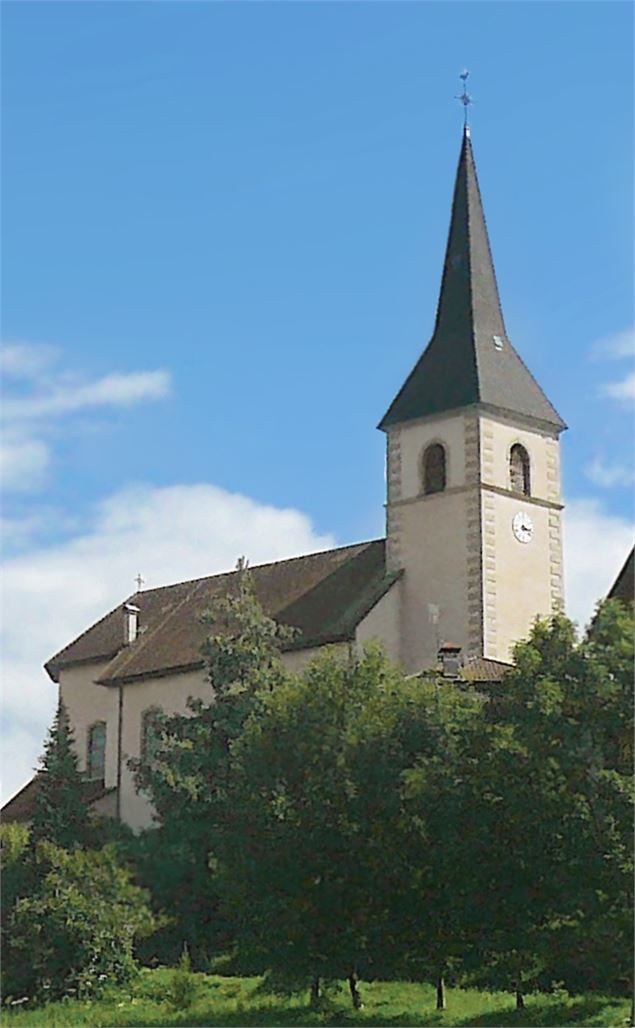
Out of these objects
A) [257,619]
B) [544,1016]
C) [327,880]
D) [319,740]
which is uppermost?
[257,619]

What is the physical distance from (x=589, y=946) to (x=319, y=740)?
5.04 metres

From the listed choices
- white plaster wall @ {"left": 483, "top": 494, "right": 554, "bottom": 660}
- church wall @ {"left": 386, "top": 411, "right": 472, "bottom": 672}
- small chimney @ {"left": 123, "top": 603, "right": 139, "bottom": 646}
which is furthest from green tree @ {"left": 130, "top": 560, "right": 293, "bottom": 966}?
white plaster wall @ {"left": 483, "top": 494, "right": 554, "bottom": 660}

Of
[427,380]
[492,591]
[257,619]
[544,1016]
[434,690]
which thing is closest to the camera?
[544,1016]

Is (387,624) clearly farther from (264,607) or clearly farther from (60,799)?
(60,799)

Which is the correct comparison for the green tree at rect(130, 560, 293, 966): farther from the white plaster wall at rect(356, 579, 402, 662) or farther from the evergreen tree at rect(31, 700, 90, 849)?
the white plaster wall at rect(356, 579, 402, 662)

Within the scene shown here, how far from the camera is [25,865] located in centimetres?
2341

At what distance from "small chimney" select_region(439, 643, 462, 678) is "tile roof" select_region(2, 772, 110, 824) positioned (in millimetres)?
6486

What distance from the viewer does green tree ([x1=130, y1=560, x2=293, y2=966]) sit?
70.9 feet

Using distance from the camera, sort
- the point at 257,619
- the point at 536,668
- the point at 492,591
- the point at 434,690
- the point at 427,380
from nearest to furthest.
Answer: the point at 536,668, the point at 434,690, the point at 257,619, the point at 492,591, the point at 427,380

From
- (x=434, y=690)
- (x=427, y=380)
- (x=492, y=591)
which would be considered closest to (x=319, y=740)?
(x=434, y=690)

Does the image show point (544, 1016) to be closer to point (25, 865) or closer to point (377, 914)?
point (377, 914)

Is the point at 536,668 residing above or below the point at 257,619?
below

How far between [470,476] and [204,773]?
11.1m

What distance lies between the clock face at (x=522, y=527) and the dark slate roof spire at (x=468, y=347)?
2.34m
